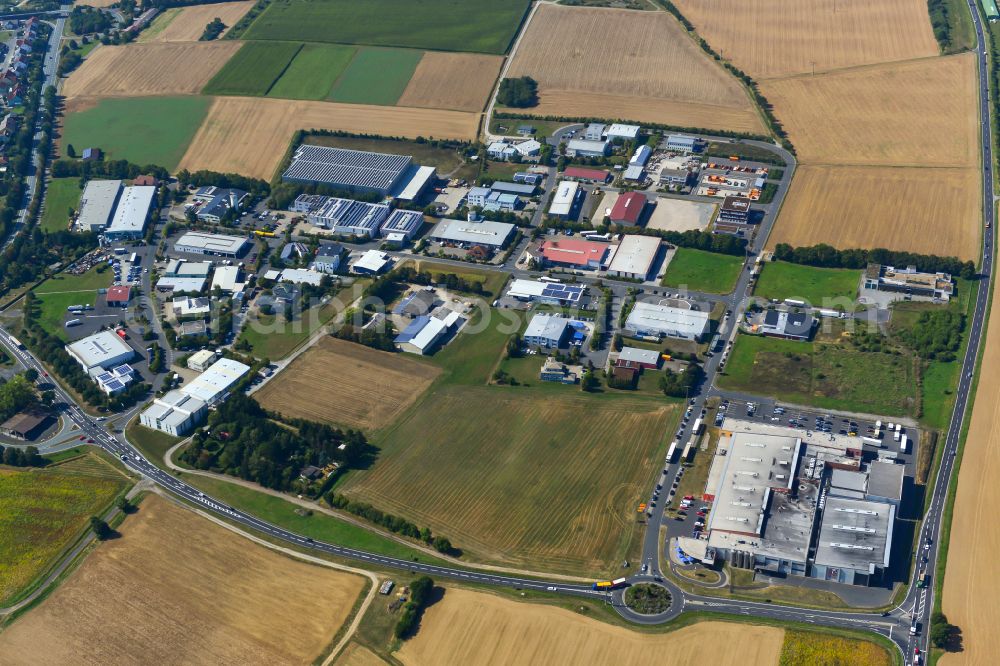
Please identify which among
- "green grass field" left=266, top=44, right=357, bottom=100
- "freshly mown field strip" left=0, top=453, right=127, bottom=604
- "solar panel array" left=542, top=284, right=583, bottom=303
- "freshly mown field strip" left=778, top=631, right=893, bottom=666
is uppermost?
"freshly mown field strip" left=0, top=453, right=127, bottom=604

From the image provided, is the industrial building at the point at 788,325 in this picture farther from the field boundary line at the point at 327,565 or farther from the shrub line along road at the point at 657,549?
the field boundary line at the point at 327,565

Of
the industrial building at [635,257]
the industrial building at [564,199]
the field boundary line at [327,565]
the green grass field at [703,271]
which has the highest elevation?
the field boundary line at [327,565]

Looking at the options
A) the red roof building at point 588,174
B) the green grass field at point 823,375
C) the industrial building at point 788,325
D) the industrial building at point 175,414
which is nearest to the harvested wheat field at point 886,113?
the red roof building at point 588,174

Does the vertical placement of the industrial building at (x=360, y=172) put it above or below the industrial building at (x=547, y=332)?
above

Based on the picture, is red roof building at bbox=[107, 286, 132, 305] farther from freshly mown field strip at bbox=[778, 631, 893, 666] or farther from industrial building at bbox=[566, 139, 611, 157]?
freshly mown field strip at bbox=[778, 631, 893, 666]

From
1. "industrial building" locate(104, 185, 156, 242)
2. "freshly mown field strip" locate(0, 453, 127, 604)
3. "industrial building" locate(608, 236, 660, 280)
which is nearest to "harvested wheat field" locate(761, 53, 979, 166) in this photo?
"industrial building" locate(608, 236, 660, 280)

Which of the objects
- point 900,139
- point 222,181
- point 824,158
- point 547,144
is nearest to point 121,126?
point 222,181

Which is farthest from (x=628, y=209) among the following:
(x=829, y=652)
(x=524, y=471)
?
(x=829, y=652)
